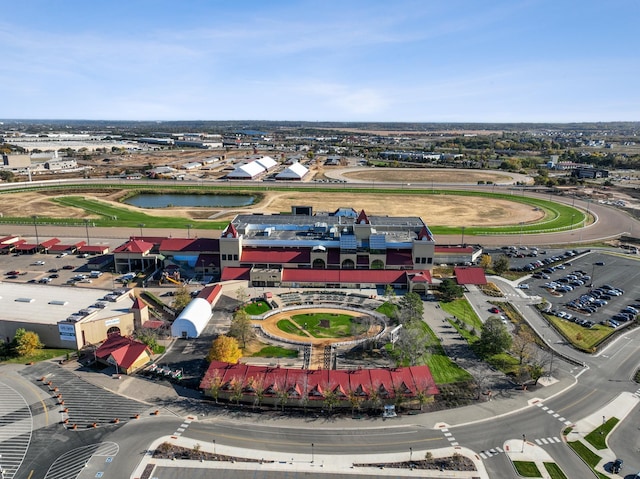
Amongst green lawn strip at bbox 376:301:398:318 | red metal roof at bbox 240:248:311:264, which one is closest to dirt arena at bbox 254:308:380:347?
green lawn strip at bbox 376:301:398:318

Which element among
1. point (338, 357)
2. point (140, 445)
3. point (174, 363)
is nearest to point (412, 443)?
point (338, 357)

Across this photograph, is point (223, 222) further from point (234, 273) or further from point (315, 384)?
point (315, 384)

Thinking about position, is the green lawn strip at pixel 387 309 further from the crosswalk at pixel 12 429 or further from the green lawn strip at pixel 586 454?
the crosswalk at pixel 12 429

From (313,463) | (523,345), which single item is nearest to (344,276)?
(523,345)

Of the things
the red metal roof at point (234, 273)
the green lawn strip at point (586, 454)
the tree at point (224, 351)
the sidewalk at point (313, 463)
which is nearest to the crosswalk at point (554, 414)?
the green lawn strip at point (586, 454)

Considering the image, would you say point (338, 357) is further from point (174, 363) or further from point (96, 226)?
point (96, 226)
